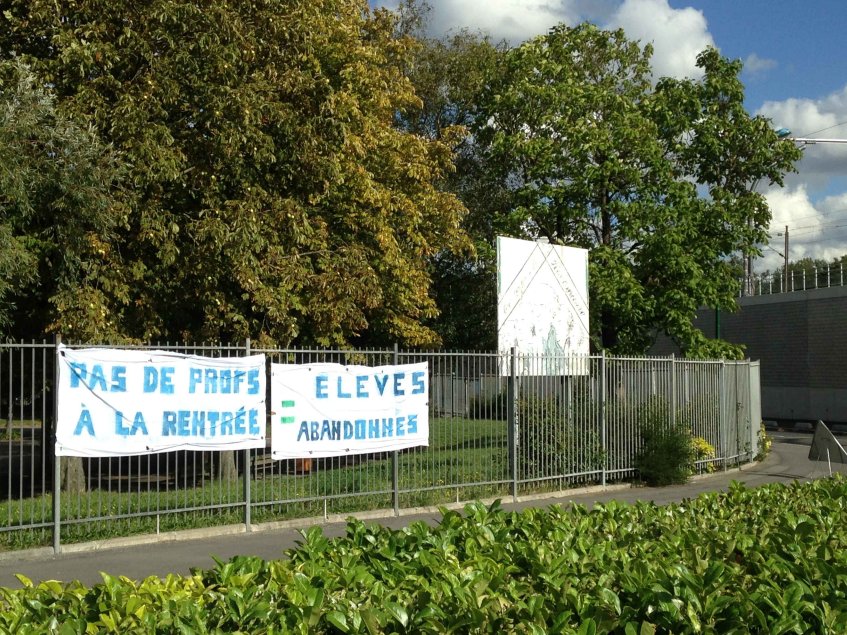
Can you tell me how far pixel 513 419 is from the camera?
14727 mm

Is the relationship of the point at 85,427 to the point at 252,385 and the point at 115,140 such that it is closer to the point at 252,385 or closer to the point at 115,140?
the point at 252,385

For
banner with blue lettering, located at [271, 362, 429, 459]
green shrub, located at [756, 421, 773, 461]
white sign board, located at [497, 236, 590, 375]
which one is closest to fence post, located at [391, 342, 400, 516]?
banner with blue lettering, located at [271, 362, 429, 459]

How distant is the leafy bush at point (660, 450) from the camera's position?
55.1 ft

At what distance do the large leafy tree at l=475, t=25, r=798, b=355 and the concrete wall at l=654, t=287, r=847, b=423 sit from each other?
16.3 metres

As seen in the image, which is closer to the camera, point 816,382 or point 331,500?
point 331,500

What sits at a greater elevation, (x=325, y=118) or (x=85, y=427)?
(x=325, y=118)

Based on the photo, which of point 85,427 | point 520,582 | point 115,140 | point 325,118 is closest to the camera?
point 520,582

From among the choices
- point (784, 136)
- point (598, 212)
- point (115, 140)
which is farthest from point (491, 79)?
point (115, 140)

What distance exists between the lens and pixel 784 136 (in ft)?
85.8

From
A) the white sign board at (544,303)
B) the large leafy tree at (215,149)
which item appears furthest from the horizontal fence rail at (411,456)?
the large leafy tree at (215,149)

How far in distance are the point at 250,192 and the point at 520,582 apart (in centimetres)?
1237

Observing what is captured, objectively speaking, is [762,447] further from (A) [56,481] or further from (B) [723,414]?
(A) [56,481]

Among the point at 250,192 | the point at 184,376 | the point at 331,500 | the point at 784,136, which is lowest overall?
the point at 331,500

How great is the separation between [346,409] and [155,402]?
2.68 meters
